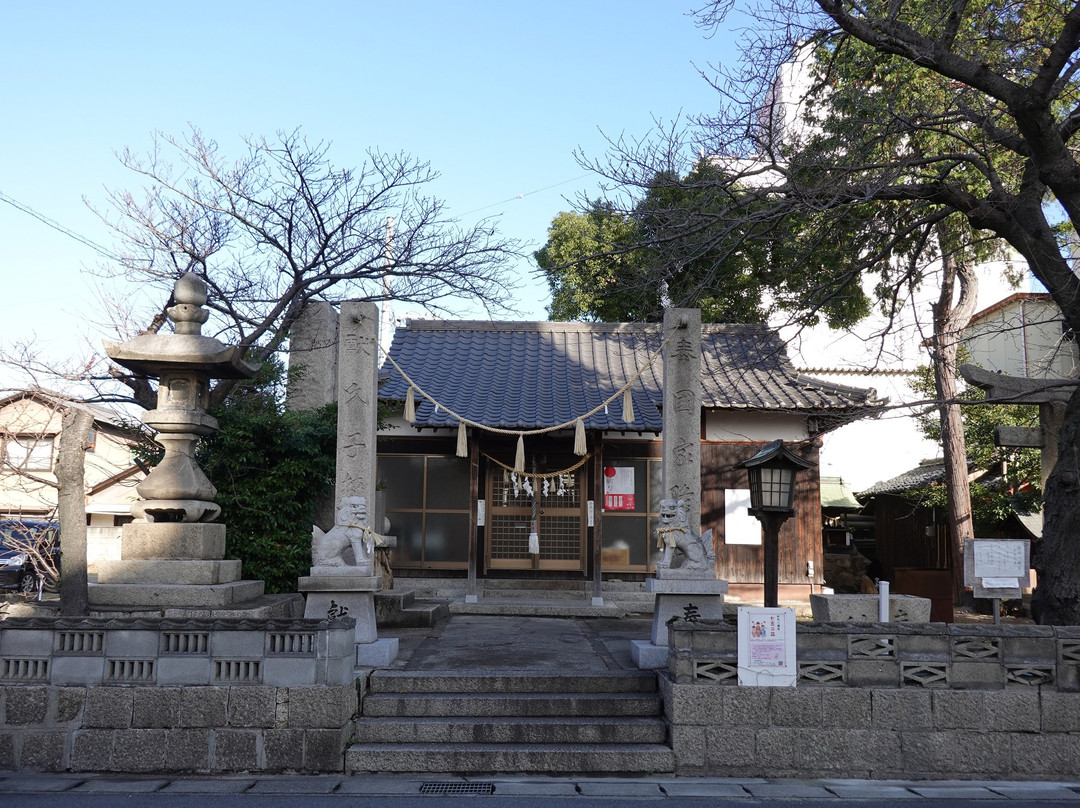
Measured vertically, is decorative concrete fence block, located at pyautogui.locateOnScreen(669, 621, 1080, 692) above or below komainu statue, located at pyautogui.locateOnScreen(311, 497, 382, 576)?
below

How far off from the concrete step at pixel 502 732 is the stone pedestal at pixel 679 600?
3.53 feet

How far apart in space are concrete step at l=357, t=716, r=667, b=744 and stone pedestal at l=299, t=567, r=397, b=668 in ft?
3.24

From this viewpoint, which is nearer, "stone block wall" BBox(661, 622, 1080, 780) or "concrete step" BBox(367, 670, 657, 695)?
"stone block wall" BBox(661, 622, 1080, 780)

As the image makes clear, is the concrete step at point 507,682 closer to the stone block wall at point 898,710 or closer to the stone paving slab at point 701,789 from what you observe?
the stone block wall at point 898,710

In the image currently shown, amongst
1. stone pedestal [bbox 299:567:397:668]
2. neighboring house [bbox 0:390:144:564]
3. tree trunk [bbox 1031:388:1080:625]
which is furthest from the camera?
neighboring house [bbox 0:390:144:564]

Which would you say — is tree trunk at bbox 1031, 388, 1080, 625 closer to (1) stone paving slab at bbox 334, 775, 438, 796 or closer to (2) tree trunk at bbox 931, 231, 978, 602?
(1) stone paving slab at bbox 334, 775, 438, 796

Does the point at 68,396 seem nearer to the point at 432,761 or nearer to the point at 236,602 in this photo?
the point at 236,602

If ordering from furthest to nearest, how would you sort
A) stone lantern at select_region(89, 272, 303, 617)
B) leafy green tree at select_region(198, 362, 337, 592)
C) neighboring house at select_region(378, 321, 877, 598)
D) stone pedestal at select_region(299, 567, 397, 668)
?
neighboring house at select_region(378, 321, 877, 598), leafy green tree at select_region(198, 362, 337, 592), stone lantern at select_region(89, 272, 303, 617), stone pedestal at select_region(299, 567, 397, 668)

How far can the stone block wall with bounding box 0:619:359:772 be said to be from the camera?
6.71 meters

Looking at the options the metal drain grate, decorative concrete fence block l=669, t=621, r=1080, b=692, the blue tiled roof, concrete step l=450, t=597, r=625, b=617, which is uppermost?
the blue tiled roof

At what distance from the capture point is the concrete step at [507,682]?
7.62 metres

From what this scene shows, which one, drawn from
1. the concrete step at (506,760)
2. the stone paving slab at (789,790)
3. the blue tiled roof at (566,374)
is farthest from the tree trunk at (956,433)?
the concrete step at (506,760)

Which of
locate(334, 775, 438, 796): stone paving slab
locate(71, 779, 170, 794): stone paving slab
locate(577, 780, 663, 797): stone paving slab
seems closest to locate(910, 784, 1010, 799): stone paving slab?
locate(577, 780, 663, 797): stone paving slab

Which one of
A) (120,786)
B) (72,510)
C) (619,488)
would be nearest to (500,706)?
(120,786)
